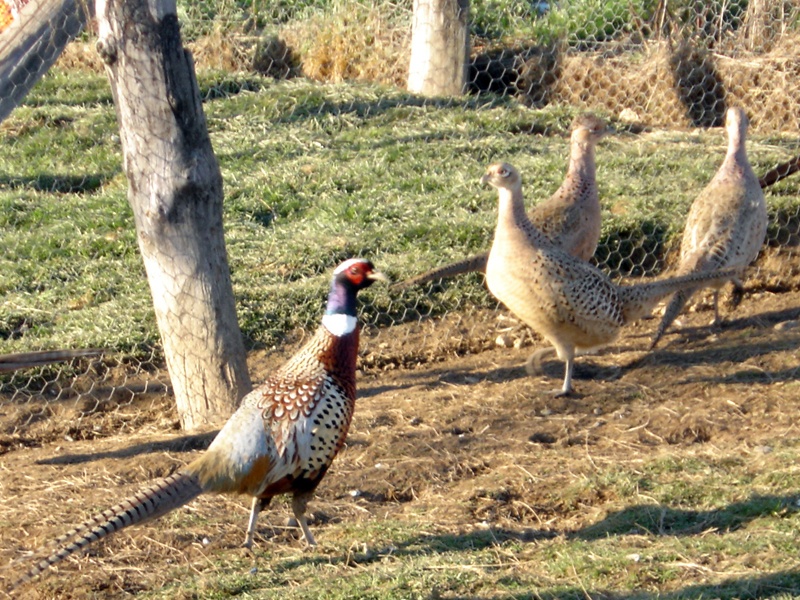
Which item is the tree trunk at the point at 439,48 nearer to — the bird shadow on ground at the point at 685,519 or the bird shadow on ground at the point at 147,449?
the bird shadow on ground at the point at 147,449

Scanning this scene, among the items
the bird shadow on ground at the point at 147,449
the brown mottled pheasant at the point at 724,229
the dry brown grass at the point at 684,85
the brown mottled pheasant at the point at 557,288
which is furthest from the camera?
the dry brown grass at the point at 684,85

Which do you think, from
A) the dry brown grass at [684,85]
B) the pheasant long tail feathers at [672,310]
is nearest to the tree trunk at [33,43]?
the pheasant long tail feathers at [672,310]

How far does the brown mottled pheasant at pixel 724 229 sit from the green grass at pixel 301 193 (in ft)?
1.55

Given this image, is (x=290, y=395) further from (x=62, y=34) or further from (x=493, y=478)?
(x=62, y=34)

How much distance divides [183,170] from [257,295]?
1.56 m

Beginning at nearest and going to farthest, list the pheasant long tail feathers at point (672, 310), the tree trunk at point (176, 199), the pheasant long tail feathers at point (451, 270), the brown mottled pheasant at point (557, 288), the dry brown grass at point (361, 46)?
the tree trunk at point (176, 199)
the brown mottled pheasant at point (557, 288)
the pheasant long tail feathers at point (451, 270)
the pheasant long tail feathers at point (672, 310)
the dry brown grass at point (361, 46)

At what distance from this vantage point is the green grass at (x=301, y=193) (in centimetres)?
564

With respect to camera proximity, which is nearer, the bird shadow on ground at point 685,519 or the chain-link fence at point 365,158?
the bird shadow on ground at point 685,519

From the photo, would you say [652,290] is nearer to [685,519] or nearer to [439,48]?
[685,519]

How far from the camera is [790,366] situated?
4938 millimetres

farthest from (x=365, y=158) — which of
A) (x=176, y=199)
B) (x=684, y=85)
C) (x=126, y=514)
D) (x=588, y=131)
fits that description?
(x=126, y=514)

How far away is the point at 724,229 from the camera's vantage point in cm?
553

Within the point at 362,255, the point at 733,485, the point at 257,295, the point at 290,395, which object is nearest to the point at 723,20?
the point at 362,255

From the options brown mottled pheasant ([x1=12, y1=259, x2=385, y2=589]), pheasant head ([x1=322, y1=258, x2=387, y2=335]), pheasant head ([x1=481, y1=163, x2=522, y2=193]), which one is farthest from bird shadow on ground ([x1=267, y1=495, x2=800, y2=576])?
pheasant head ([x1=481, y1=163, x2=522, y2=193])
